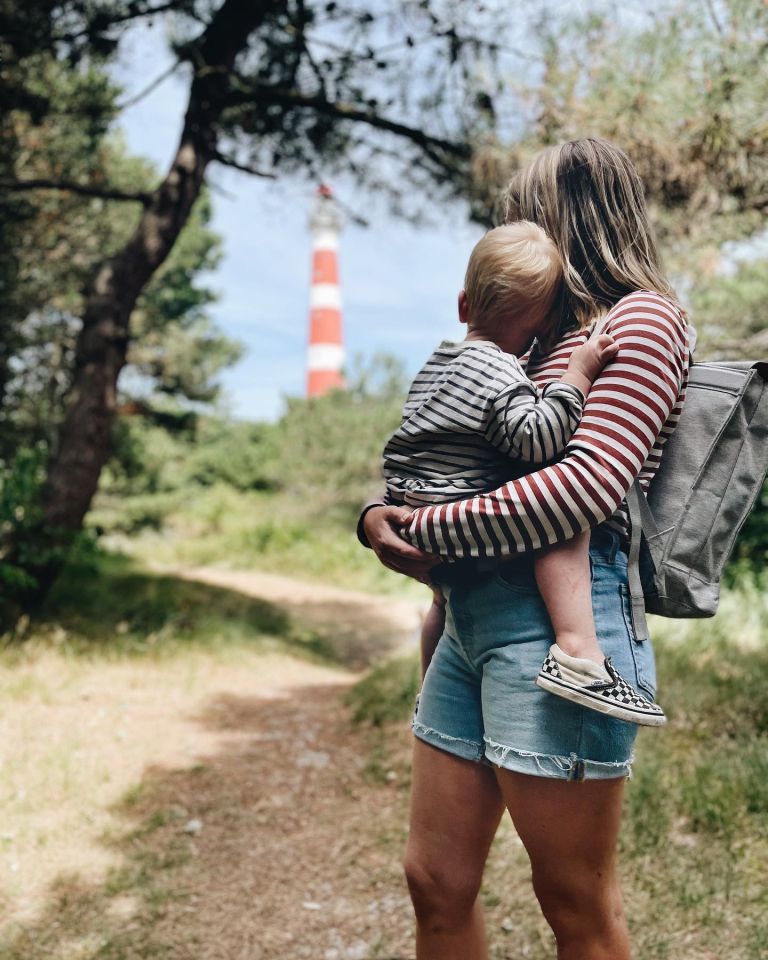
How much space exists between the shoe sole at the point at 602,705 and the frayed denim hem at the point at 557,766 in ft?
0.35

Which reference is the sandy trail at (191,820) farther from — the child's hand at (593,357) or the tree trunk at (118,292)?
the child's hand at (593,357)

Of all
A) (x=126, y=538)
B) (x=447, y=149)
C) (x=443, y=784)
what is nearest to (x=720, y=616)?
(x=447, y=149)

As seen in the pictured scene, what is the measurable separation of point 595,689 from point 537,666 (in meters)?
0.11

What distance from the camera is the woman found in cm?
129

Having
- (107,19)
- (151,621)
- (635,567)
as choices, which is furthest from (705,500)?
(151,621)

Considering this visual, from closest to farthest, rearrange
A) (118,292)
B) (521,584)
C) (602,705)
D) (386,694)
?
(602,705)
(521,584)
(386,694)
(118,292)

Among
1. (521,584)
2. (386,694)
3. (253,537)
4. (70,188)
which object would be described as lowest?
(253,537)

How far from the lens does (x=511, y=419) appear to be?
1.32 meters

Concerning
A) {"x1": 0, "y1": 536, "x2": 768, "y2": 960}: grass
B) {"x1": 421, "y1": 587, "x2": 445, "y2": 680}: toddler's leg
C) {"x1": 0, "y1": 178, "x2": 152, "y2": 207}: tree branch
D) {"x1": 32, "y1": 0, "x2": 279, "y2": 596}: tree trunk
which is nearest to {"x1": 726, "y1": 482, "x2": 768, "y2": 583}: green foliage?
{"x1": 0, "y1": 536, "x2": 768, "y2": 960}: grass

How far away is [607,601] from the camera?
4.41 ft

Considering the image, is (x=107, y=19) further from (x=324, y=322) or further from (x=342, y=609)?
(x=324, y=322)

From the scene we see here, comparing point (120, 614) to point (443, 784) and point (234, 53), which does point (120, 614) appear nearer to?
point (234, 53)

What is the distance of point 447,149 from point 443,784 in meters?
5.15

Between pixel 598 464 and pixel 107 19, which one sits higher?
pixel 107 19
